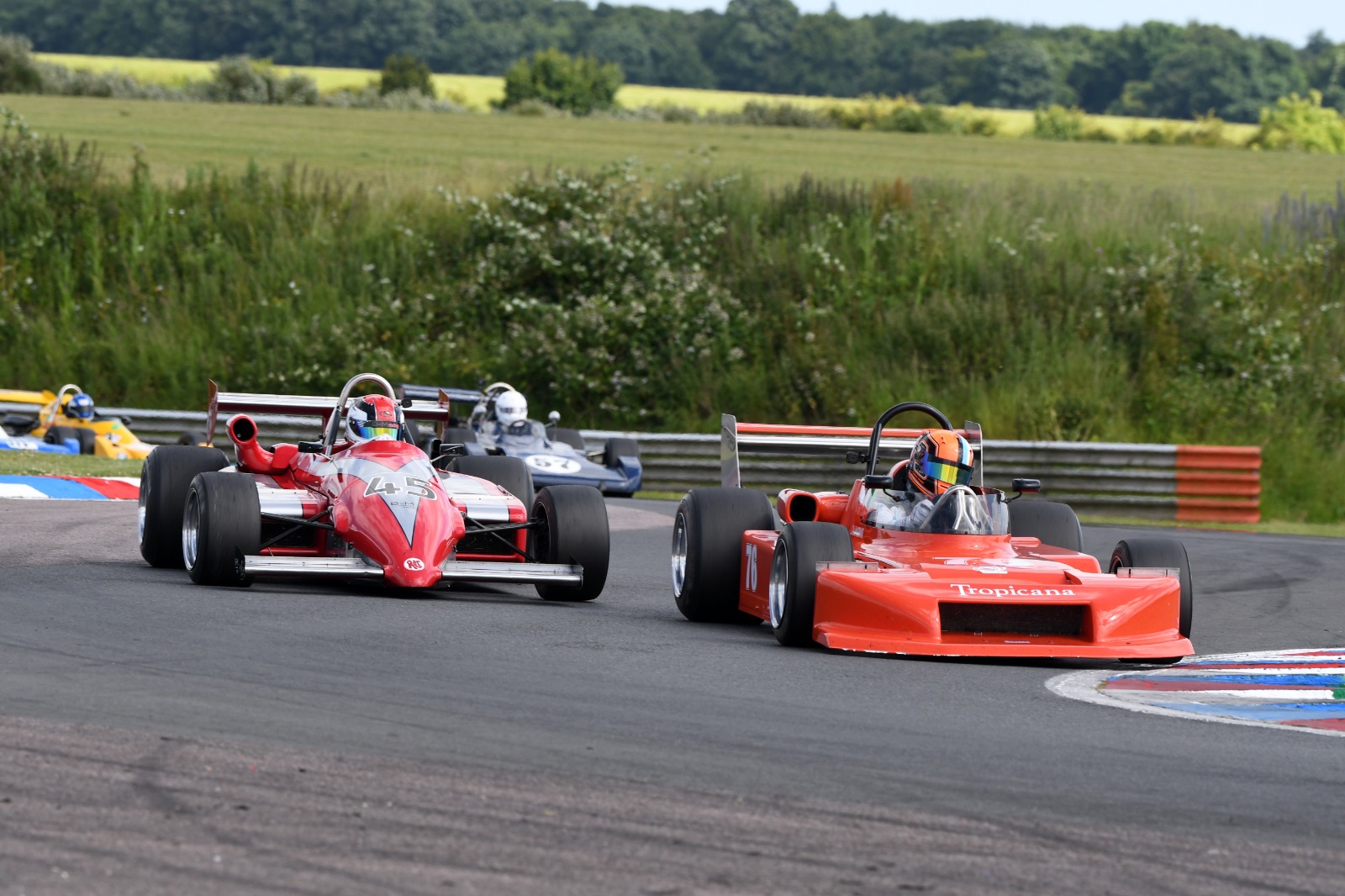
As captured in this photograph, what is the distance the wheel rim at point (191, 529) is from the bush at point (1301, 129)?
6586cm

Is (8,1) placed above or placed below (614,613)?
above

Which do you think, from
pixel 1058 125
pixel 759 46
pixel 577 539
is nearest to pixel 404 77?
pixel 1058 125

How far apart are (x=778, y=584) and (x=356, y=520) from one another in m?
2.63

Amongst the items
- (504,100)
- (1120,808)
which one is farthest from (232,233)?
(504,100)

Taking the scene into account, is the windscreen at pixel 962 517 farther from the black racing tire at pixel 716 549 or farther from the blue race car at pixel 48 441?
the blue race car at pixel 48 441

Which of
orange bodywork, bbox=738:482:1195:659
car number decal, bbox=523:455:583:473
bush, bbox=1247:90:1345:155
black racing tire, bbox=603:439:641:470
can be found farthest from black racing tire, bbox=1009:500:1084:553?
bush, bbox=1247:90:1345:155

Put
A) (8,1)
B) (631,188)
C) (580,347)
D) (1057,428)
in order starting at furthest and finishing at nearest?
(8,1)
(631,188)
(580,347)
(1057,428)

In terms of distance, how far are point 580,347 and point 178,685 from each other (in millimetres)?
20990

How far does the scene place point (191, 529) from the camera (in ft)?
36.7

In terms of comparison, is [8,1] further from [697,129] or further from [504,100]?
[697,129]

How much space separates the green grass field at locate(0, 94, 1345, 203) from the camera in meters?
39.0

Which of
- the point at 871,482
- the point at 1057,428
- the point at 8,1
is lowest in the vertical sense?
the point at 1057,428

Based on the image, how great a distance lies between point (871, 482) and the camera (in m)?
10.3

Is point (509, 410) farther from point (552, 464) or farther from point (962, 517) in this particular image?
point (962, 517)
